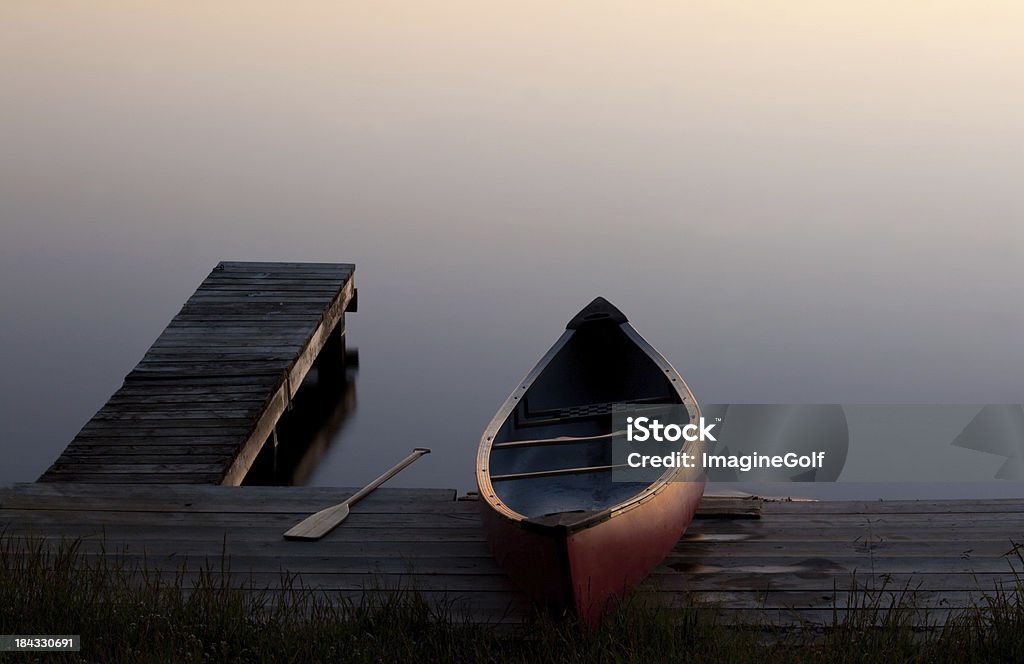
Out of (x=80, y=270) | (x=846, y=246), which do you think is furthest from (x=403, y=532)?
(x=846, y=246)

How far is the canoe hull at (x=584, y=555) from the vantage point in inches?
200

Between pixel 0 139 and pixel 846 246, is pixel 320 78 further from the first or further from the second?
pixel 846 246

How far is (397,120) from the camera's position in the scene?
72.8ft

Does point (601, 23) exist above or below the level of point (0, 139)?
above

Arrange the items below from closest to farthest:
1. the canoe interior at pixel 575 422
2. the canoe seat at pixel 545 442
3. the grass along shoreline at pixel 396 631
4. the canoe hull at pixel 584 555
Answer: the grass along shoreline at pixel 396 631 < the canoe hull at pixel 584 555 < the canoe interior at pixel 575 422 < the canoe seat at pixel 545 442

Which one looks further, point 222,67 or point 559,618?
point 222,67

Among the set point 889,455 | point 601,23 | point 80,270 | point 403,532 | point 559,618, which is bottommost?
point 559,618

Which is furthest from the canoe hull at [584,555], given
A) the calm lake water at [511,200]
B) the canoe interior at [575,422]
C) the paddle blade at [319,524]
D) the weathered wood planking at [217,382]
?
the calm lake water at [511,200]

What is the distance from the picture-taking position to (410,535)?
20.6ft

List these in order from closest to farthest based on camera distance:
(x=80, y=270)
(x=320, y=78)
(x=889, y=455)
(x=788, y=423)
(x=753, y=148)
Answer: (x=889, y=455), (x=788, y=423), (x=80, y=270), (x=753, y=148), (x=320, y=78)

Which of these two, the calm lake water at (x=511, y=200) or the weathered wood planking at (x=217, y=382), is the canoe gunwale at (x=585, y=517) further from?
the calm lake water at (x=511, y=200)

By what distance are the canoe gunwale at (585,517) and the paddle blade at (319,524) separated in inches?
31.0

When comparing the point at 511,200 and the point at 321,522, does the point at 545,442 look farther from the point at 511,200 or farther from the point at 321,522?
the point at 511,200

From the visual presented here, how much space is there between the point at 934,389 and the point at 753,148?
31.0 feet
